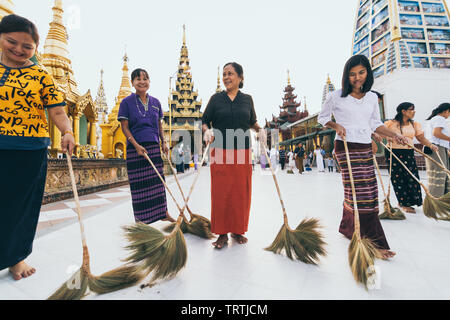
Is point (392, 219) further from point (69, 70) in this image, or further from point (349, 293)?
point (69, 70)

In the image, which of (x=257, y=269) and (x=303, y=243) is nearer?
(x=257, y=269)

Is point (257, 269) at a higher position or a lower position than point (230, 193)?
lower

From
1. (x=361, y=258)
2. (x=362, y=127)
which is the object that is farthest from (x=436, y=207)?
(x=361, y=258)

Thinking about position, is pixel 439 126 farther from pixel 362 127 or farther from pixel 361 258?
pixel 361 258

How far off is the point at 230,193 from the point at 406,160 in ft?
9.10

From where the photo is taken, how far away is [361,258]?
1.17 metres

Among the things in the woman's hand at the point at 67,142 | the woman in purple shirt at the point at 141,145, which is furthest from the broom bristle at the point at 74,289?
the woman in purple shirt at the point at 141,145

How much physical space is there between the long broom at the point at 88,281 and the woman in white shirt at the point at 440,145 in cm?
399

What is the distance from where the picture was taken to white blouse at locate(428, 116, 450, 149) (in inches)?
105

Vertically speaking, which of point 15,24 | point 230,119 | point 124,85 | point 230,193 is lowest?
point 230,193

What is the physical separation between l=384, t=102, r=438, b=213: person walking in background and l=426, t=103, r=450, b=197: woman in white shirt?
32 cm

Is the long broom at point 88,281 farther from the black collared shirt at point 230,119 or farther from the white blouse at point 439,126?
the white blouse at point 439,126

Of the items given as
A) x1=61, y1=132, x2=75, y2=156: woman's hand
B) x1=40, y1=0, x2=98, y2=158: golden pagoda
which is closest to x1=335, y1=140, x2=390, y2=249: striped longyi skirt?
x1=61, y1=132, x2=75, y2=156: woman's hand
